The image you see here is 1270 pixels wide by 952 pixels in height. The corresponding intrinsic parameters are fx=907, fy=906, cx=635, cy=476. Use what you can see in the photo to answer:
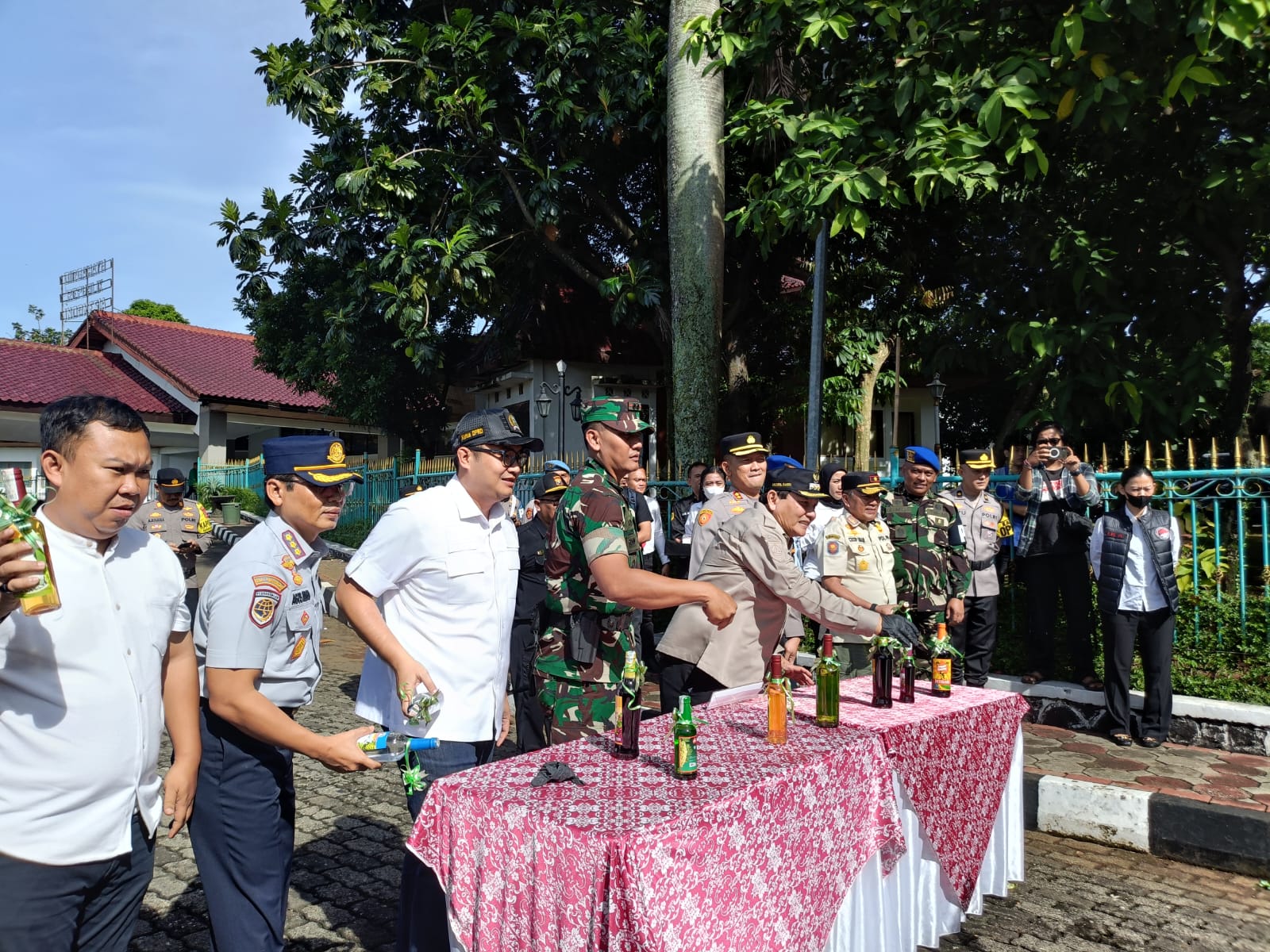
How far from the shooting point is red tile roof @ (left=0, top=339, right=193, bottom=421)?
24128mm

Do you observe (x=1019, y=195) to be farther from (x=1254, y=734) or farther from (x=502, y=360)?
(x=502, y=360)

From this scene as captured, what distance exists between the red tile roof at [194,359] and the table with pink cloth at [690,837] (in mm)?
26125

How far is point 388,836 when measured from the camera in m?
4.86

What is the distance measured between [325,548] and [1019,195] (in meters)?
9.25

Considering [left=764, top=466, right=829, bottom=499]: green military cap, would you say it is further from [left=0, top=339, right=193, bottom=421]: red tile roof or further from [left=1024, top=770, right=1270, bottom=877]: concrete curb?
[left=0, top=339, right=193, bottom=421]: red tile roof

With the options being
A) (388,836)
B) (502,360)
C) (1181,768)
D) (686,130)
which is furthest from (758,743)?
(502,360)

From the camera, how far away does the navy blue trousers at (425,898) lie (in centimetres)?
290

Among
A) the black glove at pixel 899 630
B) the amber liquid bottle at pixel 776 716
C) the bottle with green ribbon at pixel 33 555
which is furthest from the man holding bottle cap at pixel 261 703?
the black glove at pixel 899 630

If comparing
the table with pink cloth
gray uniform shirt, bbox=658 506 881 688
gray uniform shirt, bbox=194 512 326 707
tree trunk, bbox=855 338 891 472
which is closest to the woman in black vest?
gray uniform shirt, bbox=658 506 881 688

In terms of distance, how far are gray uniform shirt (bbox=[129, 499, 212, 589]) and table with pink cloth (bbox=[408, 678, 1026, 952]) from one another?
264 inches

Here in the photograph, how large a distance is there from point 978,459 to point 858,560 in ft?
5.67

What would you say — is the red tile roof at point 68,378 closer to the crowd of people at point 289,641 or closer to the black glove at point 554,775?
the crowd of people at point 289,641

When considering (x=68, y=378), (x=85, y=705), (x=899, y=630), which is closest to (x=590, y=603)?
(x=899, y=630)

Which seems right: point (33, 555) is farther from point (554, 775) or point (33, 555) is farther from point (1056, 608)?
point (1056, 608)
